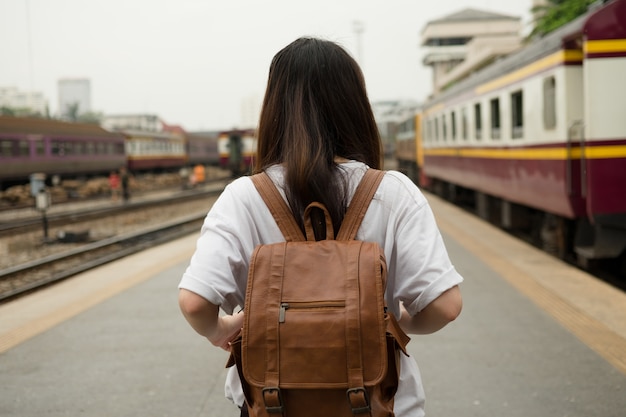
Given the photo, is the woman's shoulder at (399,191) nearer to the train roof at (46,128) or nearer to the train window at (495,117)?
the train window at (495,117)

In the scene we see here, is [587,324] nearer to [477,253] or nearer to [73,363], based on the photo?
[73,363]

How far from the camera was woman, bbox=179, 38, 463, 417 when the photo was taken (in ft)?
6.22

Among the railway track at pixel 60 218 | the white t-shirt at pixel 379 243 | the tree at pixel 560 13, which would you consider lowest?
the railway track at pixel 60 218

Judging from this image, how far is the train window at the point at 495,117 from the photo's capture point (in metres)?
13.4

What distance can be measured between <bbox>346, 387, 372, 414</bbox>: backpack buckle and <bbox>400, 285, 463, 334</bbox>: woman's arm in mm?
337

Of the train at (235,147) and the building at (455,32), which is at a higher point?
the building at (455,32)

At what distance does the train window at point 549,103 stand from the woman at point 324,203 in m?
7.97

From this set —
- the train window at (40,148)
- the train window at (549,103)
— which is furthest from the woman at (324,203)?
the train window at (40,148)

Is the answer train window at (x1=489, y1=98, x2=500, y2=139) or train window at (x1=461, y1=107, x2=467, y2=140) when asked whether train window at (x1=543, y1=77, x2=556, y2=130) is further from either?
train window at (x1=461, y1=107, x2=467, y2=140)

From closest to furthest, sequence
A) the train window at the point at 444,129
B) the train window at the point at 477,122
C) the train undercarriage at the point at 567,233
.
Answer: the train undercarriage at the point at 567,233, the train window at the point at 477,122, the train window at the point at 444,129

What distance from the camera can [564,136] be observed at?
29.5 feet

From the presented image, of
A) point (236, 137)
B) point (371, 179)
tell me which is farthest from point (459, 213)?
point (236, 137)

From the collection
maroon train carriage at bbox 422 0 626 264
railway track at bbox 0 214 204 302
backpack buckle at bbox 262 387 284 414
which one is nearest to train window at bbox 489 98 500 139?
maroon train carriage at bbox 422 0 626 264

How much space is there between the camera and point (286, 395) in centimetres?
172
